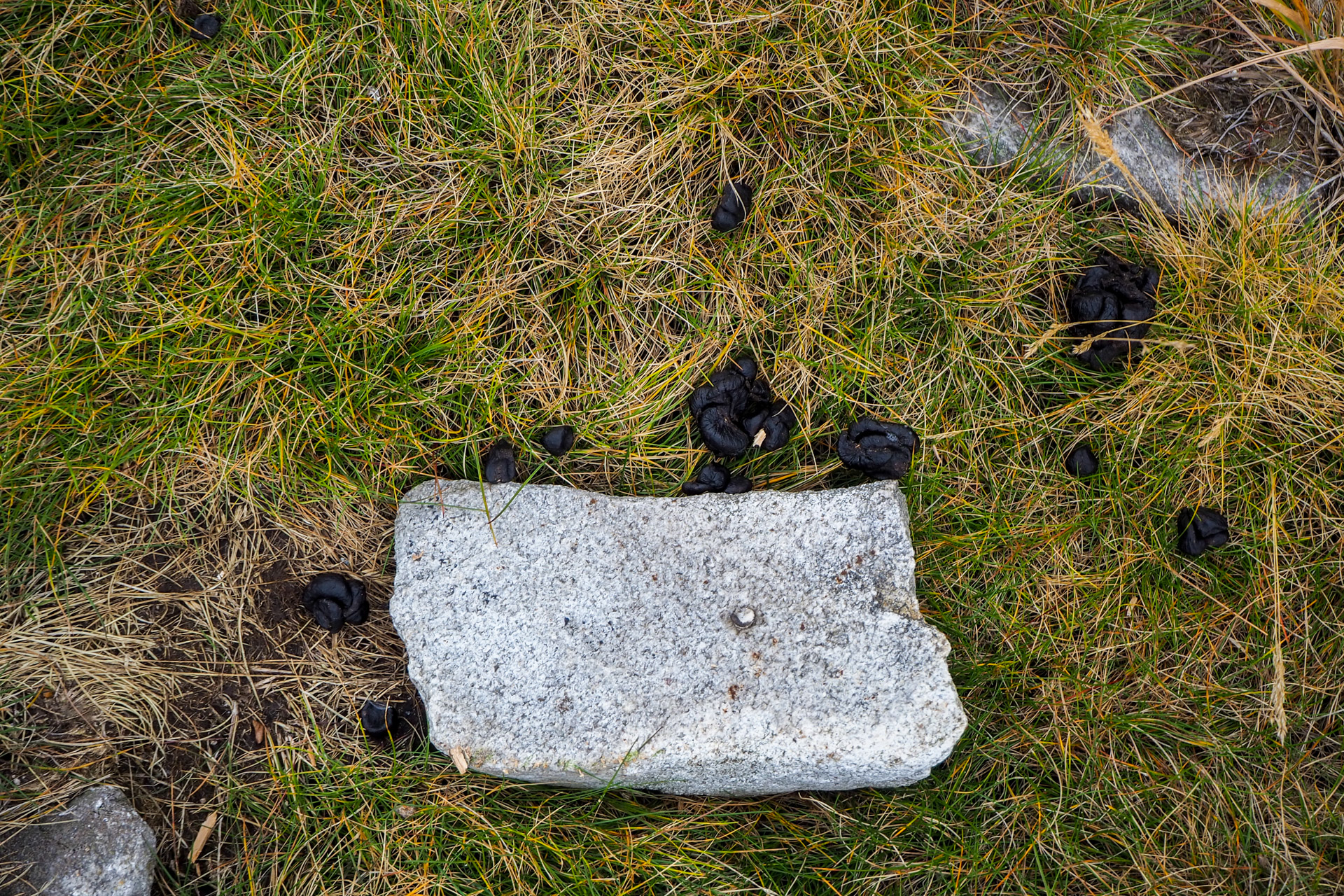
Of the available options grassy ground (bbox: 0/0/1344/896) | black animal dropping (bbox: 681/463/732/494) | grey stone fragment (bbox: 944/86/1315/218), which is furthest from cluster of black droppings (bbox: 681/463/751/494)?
grey stone fragment (bbox: 944/86/1315/218)

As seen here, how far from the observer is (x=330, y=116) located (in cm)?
331

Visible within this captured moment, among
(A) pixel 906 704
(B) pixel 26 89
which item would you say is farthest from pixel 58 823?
(A) pixel 906 704

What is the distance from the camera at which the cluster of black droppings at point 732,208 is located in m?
3.31

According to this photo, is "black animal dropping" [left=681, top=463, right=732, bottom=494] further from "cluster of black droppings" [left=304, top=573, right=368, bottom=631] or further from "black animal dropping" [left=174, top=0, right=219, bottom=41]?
"black animal dropping" [left=174, top=0, right=219, bottom=41]

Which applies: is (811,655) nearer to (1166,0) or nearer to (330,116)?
(330,116)

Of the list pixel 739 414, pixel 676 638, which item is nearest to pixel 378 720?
pixel 676 638

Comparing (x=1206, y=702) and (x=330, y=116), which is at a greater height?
(x=330, y=116)

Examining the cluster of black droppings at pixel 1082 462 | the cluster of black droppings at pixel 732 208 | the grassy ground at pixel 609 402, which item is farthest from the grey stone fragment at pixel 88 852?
the cluster of black droppings at pixel 1082 462

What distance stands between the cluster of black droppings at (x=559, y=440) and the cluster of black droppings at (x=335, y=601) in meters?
0.93

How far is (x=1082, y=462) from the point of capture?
337 cm

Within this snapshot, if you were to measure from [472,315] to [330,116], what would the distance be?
3.28 feet

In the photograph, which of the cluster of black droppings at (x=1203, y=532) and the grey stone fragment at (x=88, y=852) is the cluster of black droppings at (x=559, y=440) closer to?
the grey stone fragment at (x=88, y=852)

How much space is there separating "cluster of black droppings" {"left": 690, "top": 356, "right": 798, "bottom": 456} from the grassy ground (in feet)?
0.33

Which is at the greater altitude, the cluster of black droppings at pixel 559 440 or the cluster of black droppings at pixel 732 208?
the cluster of black droppings at pixel 732 208
